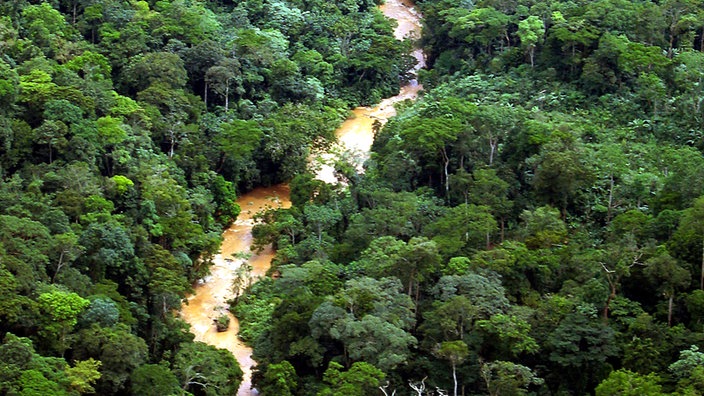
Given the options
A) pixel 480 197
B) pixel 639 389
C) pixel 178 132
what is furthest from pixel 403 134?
pixel 639 389

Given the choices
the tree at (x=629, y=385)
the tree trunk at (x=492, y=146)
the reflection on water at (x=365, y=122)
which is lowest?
the reflection on water at (x=365, y=122)

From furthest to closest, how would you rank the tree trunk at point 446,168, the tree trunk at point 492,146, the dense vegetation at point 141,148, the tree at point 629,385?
the tree trunk at point 492,146 → the tree trunk at point 446,168 → the dense vegetation at point 141,148 → the tree at point 629,385

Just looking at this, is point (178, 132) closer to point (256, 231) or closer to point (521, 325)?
point (256, 231)

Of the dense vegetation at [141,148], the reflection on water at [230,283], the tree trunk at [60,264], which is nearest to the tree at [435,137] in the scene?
the dense vegetation at [141,148]

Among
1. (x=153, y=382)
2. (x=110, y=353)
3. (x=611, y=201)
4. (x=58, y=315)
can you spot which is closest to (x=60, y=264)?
(x=58, y=315)

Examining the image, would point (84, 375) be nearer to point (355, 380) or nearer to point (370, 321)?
point (355, 380)

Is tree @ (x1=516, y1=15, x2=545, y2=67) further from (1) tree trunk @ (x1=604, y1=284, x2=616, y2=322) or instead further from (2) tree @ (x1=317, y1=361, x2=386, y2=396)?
(2) tree @ (x1=317, y1=361, x2=386, y2=396)

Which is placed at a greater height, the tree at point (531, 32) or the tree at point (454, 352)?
the tree at point (531, 32)

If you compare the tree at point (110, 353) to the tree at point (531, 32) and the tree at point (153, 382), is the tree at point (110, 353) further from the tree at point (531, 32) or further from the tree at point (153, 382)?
the tree at point (531, 32)
